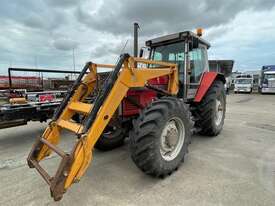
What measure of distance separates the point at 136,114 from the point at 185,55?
150 centimetres

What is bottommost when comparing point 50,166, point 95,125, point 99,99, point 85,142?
point 50,166

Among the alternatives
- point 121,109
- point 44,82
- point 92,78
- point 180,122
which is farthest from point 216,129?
point 44,82

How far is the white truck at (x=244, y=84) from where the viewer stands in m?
22.7

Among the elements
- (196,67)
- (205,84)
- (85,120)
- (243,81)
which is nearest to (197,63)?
(196,67)

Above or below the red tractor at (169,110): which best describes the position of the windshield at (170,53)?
above

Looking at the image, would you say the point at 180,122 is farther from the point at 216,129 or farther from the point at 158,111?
the point at 216,129

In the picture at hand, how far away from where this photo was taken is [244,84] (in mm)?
22844

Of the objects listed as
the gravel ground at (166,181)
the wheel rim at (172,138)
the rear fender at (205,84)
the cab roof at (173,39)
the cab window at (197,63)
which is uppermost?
the cab roof at (173,39)

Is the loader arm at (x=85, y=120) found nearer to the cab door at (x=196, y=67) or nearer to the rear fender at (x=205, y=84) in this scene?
the cab door at (x=196, y=67)

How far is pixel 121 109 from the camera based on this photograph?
3414 millimetres

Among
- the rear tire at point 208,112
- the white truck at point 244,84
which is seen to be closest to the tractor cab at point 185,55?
the rear tire at point 208,112

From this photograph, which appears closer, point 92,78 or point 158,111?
point 158,111

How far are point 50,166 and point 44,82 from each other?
325 cm

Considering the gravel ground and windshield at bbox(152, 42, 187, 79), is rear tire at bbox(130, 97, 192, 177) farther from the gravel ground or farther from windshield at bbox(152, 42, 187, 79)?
windshield at bbox(152, 42, 187, 79)
